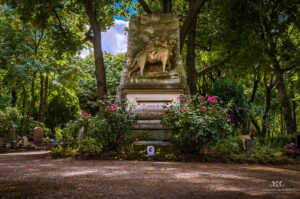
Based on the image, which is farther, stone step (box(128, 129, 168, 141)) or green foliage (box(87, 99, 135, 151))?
stone step (box(128, 129, 168, 141))

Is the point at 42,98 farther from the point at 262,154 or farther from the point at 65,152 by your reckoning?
the point at 262,154

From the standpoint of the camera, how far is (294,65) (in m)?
20.3

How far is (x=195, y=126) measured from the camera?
29.8ft

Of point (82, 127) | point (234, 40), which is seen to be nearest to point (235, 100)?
point (234, 40)

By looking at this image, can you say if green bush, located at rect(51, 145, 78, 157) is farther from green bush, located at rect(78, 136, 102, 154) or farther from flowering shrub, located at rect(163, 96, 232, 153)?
flowering shrub, located at rect(163, 96, 232, 153)

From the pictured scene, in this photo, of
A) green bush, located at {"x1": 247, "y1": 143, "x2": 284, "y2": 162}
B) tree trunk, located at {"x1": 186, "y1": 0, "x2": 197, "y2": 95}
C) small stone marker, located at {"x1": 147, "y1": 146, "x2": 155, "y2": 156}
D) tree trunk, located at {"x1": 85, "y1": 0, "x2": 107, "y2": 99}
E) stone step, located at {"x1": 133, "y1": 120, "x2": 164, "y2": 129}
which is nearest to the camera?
small stone marker, located at {"x1": 147, "y1": 146, "x2": 155, "y2": 156}

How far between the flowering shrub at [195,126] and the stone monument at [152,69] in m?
1.78

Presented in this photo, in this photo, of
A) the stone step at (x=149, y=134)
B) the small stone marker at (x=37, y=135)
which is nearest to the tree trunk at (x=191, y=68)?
the stone step at (x=149, y=134)

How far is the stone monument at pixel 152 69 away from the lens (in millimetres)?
12536

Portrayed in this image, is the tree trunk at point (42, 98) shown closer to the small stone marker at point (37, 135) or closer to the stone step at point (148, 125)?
the small stone marker at point (37, 135)

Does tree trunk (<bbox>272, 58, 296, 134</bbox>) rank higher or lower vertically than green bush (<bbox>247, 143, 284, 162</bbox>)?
higher

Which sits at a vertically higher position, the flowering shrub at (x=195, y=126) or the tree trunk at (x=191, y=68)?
the tree trunk at (x=191, y=68)

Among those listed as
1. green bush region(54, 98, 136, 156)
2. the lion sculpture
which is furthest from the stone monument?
green bush region(54, 98, 136, 156)

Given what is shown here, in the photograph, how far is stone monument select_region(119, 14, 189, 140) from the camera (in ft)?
41.1
